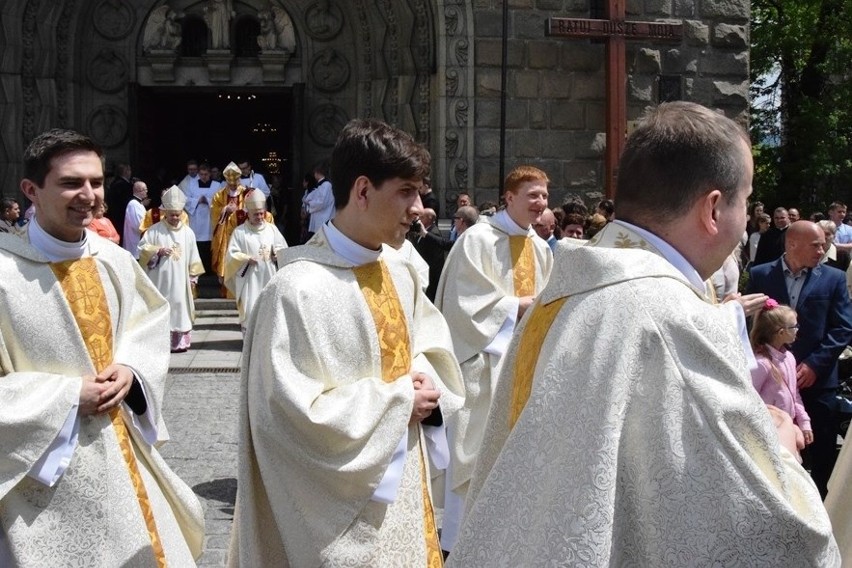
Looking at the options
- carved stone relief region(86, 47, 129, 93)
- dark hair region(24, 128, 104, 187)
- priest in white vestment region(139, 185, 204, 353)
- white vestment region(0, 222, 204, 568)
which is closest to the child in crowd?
white vestment region(0, 222, 204, 568)

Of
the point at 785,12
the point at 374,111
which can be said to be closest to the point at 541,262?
the point at 374,111

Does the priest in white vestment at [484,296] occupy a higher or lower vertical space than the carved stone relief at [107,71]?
lower

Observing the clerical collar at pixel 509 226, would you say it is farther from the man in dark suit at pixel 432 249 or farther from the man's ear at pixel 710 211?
the man's ear at pixel 710 211

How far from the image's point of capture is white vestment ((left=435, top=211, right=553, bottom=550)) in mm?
5973

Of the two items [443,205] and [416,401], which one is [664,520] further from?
[443,205]

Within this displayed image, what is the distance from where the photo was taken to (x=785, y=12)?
26125mm

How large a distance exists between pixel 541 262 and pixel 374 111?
10562 millimetres

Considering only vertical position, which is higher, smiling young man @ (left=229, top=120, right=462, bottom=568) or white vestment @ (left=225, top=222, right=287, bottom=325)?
smiling young man @ (left=229, top=120, right=462, bottom=568)

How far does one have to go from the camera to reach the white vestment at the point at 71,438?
3.66m

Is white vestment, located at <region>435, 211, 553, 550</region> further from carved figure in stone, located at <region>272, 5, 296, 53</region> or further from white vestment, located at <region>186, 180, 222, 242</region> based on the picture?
carved figure in stone, located at <region>272, 5, 296, 53</region>

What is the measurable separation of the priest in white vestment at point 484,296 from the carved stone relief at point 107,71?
1175 cm

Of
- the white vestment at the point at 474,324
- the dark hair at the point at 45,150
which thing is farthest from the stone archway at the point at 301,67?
the dark hair at the point at 45,150

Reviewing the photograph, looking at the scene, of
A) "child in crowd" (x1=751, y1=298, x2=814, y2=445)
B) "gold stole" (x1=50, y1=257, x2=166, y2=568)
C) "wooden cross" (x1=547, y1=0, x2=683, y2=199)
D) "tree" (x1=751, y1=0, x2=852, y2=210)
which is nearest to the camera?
"gold stole" (x1=50, y1=257, x2=166, y2=568)

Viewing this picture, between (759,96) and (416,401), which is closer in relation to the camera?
(416,401)
